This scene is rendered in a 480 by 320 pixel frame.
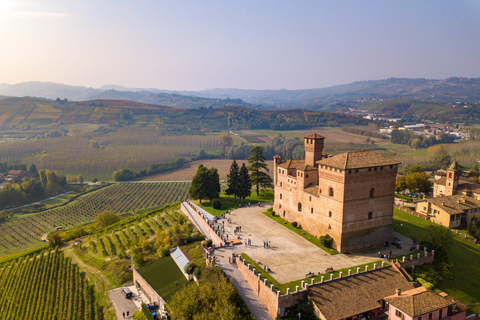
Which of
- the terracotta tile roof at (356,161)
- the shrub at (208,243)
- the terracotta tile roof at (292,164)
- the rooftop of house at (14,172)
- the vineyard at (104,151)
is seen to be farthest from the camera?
the vineyard at (104,151)

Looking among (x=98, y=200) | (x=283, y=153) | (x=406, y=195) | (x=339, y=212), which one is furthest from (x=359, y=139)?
(x=339, y=212)

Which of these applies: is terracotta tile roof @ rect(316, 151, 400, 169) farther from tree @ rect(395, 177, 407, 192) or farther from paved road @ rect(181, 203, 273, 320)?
tree @ rect(395, 177, 407, 192)

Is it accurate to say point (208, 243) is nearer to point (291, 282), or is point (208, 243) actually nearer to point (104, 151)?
point (291, 282)

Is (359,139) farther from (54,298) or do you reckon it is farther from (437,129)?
(54,298)

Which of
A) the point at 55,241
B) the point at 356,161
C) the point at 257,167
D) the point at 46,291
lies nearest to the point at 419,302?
the point at 356,161

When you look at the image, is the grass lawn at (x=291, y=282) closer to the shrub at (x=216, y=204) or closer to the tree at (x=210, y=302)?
the tree at (x=210, y=302)

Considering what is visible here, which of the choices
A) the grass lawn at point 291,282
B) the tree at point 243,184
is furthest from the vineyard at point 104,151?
the grass lawn at point 291,282
